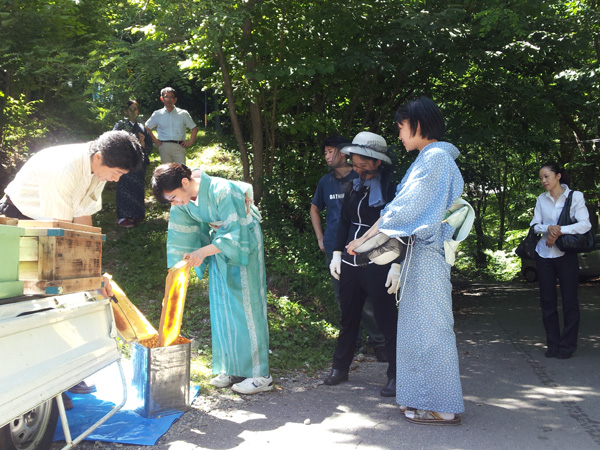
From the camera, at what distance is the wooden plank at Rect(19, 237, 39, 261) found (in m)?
3.14

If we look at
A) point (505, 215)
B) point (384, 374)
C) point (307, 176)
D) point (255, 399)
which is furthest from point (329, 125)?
point (505, 215)

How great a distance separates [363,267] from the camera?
4.87 meters

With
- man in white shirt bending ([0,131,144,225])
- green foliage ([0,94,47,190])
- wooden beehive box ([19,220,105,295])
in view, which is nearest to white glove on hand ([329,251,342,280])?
man in white shirt bending ([0,131,144,225])

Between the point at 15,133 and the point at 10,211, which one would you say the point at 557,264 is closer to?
the point at 10,211

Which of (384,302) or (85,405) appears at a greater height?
(384,302)

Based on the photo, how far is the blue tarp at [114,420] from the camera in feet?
12.6

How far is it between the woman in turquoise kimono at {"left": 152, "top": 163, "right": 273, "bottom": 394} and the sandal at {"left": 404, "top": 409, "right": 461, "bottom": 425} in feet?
4.22

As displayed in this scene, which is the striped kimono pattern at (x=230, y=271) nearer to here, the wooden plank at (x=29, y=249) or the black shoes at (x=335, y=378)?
the black shoes at (x=335, y=378)

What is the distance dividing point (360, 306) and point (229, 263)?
1.15 meters

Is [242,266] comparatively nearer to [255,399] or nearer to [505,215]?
[255,399]

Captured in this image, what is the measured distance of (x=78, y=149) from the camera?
161 inches

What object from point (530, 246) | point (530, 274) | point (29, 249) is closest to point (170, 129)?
point (530, 246)

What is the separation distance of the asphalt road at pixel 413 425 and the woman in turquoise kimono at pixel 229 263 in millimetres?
260

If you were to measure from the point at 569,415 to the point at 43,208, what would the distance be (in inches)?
153
